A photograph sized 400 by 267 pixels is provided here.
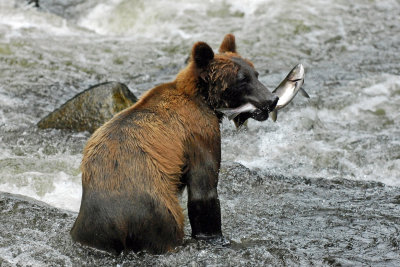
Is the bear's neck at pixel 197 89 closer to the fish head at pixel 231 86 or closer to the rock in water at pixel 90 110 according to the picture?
the fish head at pixel 231 86

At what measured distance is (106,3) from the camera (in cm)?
1361

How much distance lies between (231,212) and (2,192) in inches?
84.9

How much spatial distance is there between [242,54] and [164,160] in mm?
6501

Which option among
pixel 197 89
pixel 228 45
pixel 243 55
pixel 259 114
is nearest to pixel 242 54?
pixel 243 55

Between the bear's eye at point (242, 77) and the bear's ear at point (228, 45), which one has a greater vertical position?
the bear's ear at point (228, 45)

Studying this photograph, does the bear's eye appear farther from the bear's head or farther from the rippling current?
the rippling current

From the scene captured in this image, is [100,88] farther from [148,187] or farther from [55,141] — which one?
[148,187]

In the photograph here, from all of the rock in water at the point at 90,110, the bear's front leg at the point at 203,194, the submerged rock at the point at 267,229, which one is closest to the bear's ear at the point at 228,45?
the bear's front leg at the point at 203,194

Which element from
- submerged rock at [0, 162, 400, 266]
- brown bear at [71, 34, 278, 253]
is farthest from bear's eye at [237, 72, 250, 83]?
submerged rock at [0, 162, 400, 266]

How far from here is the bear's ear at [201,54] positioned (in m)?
4.89

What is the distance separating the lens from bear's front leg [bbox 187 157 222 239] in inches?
186

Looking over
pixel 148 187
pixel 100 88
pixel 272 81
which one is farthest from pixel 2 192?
pixel 272 81

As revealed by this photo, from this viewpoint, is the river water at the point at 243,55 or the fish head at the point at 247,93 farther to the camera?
the river water at the point at 243,55

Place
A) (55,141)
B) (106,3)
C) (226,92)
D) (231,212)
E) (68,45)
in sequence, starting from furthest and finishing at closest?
(106,3)
(68,45)
(55,141)
(231,212)
(226,92)
